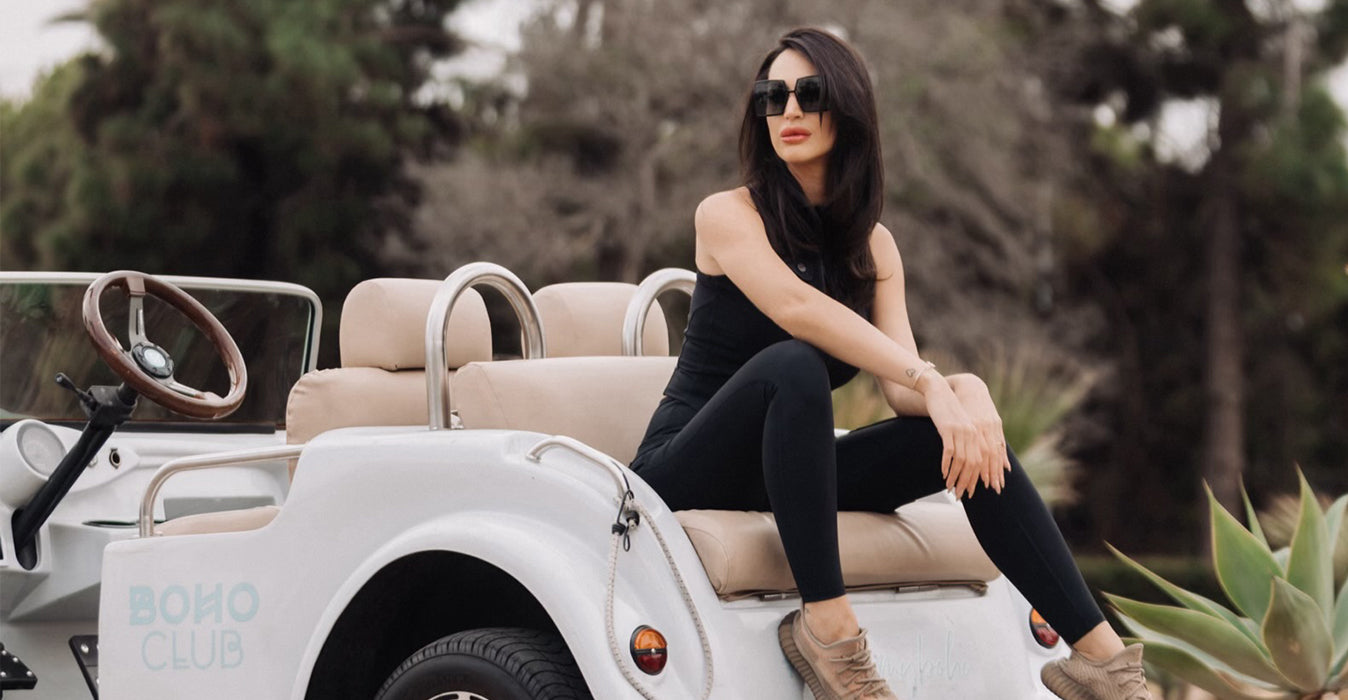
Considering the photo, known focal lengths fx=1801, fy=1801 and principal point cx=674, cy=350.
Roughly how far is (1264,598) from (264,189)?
17.0m

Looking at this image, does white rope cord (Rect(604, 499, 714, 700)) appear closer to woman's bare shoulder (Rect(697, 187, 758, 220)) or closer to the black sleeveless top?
the black sleeveless top

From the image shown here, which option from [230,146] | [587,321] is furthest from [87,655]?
[230,146]

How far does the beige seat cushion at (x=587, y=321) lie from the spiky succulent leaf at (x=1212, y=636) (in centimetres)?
154

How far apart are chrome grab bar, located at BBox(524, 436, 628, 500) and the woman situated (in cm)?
24

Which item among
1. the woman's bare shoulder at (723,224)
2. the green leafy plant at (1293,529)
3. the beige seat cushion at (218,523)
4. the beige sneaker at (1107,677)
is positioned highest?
the woman's bare shoulder at (723,224)

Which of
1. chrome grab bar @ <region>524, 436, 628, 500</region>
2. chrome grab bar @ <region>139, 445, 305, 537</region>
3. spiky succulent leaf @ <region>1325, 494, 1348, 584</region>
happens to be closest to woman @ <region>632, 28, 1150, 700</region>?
chrome grab bar @ <region>524, 436, 628, 500</region>

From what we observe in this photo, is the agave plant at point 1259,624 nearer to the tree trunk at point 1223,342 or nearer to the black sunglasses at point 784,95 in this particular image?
the black sunglasses at point 784,95

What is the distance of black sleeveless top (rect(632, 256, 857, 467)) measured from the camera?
146 inches

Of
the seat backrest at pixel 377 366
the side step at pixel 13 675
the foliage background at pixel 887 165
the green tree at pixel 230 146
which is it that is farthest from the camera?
the green tree at pixel 230 146

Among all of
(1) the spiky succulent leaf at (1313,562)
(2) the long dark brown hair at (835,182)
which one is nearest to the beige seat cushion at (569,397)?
(2) the long dark brown hair at (835,182)

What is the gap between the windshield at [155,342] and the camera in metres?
4.96

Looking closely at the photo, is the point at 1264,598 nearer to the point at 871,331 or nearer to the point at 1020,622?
the point at 1020,622

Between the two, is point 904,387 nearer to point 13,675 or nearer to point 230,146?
point 13,675

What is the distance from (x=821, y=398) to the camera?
3.30 m
